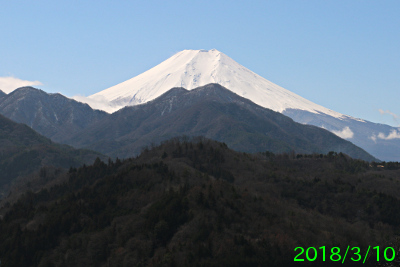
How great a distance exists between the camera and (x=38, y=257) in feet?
325

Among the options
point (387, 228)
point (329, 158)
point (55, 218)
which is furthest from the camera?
point (329, 158)

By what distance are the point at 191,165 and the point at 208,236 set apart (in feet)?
211

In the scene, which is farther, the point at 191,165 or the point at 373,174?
the point at 373,174

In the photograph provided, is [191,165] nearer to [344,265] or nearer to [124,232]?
[124,232]

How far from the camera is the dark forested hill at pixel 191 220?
90875mm

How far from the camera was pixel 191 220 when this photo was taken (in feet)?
319

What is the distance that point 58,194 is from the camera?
150875 mm

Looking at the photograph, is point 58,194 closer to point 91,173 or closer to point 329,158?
point 91,173

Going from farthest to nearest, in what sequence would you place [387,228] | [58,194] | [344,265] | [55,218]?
[58,194] → [387,228] → [55,218] → [344,265]

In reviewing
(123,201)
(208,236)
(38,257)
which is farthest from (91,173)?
(208,236)

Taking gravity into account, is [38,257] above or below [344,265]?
below

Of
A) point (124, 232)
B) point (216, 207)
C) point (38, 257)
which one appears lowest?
point (38, 257)

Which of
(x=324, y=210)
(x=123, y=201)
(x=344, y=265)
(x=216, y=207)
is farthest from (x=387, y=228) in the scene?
(x=123, y=201)

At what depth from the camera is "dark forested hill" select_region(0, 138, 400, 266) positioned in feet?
298
